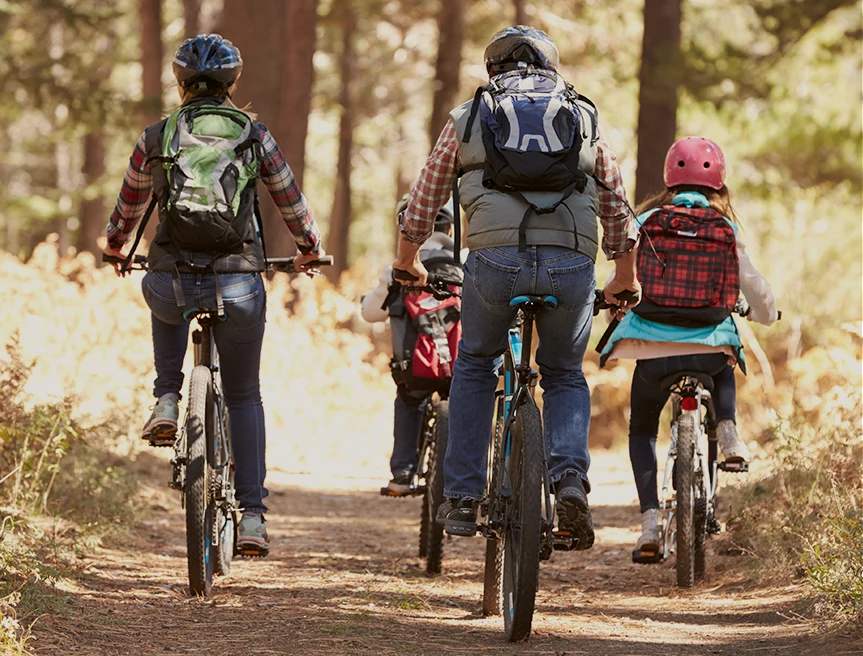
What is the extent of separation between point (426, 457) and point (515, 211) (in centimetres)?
268

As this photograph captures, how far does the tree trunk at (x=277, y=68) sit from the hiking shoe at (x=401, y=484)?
9.03m

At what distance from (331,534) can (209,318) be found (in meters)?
3.55

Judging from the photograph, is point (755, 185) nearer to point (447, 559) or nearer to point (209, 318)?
point (447, 559)

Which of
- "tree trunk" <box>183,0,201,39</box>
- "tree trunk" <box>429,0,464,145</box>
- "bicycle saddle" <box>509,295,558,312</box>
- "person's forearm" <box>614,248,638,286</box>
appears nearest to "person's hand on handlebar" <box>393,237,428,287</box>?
"bicycle saddle" <box>509,295,558,312</box>

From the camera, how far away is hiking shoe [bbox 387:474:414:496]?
23.7 ft

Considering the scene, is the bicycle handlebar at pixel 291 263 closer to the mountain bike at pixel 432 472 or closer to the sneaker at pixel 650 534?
the mountain bike at pixel 432 472

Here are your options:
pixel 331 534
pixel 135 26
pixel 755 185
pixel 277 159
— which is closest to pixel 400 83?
pixel 135 26

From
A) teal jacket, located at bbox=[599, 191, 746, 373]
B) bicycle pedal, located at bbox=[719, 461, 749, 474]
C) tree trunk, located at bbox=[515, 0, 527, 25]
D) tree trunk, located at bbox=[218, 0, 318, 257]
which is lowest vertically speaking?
bicycle pedal, located at bbox=[719, 461, 749, 474]

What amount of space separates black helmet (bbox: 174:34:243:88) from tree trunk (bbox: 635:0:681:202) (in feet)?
22.5

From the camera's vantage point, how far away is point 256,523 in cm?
597

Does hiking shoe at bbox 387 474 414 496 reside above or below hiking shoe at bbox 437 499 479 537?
above

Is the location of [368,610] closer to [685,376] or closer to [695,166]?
[685,376]

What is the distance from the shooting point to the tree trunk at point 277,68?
639 inches

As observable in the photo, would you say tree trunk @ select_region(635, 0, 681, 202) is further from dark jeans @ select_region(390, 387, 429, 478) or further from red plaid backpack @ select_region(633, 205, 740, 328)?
red plaid backpack @ select_region(633, 205, 740, 328)
